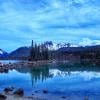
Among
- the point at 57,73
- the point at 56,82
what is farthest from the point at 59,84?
the point at 57,73

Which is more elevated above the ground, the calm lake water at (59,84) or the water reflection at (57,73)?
the water reflection at (57,73)

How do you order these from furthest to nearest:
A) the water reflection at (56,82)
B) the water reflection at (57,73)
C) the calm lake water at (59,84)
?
the water reflection at (57,73) < the water reflection at (56,82) < the calm lake water at (59,84)

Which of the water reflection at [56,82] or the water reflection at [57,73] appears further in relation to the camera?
the water reflection at [57,73]

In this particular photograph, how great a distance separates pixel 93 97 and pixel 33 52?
16061 centimetres

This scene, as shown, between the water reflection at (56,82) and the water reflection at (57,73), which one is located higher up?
the water reflection at (57,73)

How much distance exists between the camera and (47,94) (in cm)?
4156

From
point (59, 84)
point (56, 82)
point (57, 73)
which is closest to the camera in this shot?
point (59, 84)

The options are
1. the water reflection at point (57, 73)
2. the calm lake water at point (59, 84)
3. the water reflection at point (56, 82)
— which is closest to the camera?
the calm lake water at point (59, 84)

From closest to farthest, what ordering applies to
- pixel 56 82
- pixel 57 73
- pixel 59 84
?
pixel 59 84
pixel 56 82
pixel 57 73

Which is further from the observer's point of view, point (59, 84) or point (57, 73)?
point (57, 73)

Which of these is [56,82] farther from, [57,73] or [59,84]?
[57,73]

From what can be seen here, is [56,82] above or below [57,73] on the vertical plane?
below

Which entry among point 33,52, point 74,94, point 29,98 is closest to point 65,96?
point 74,94

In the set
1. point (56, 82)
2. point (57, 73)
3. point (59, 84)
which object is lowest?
point (59, 84)
